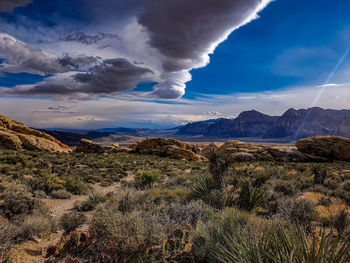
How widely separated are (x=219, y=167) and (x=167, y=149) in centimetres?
3167

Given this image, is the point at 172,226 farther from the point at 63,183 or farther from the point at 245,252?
the point at 63,183

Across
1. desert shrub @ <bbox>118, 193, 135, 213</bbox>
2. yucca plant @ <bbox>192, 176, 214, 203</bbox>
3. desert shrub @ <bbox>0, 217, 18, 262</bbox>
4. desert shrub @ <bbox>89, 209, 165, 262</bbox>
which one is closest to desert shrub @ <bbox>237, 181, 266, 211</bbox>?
yucca plant @ <bbox>192, 176, 214, 203</bbox>

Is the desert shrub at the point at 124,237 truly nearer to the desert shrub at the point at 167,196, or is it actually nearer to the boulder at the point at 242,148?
the desert shrub at the point at 167,196

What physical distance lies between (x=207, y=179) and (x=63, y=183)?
8.35 m

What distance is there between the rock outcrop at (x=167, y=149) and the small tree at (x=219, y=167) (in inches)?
1129

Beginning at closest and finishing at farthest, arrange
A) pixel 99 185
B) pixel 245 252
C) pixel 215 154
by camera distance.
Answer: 1. pixel 245 252
2. pixel 215 154
3. pixel 99 185

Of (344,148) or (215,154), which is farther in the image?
(344,148)

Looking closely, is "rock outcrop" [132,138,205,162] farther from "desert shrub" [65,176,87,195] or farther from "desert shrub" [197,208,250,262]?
"desert shrub" [197,208,250,262]

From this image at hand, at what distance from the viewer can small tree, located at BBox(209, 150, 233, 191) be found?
767 cm

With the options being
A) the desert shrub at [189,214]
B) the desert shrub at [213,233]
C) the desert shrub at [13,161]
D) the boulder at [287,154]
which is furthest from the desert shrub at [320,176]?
the desert shrub at [13,161]

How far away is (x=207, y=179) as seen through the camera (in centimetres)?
815

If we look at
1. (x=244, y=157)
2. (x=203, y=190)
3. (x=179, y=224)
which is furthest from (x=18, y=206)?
(x=244, y=157)

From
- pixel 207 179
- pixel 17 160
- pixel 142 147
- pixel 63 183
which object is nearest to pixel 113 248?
pixel 207 179

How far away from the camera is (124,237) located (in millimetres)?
3650
